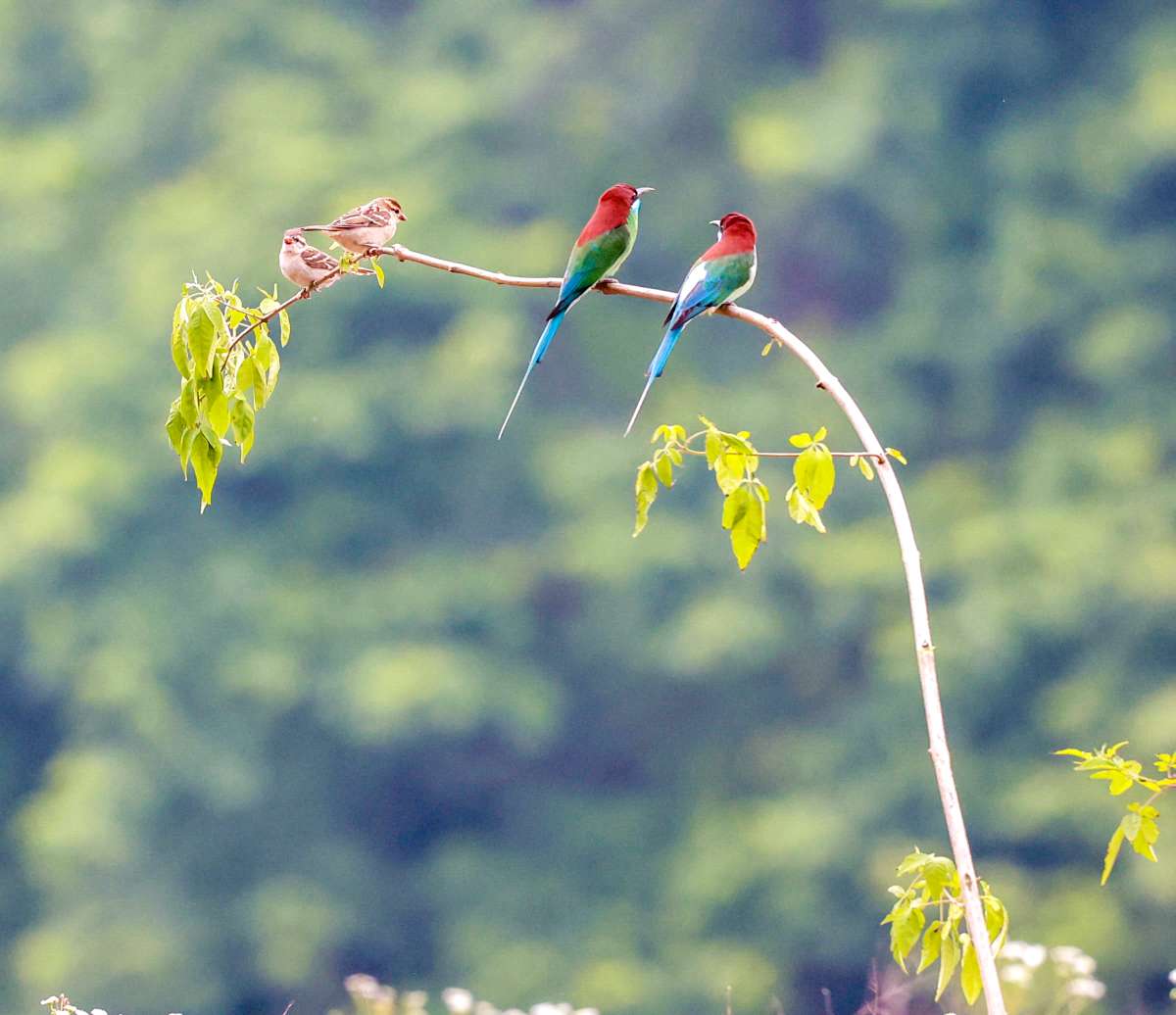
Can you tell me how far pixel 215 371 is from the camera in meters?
2.55

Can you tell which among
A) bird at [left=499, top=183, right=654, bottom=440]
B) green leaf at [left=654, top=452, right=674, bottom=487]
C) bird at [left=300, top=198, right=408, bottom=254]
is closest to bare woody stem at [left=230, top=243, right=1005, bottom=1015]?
green leaf at [left=654, top=452, right=674, bottom=487]

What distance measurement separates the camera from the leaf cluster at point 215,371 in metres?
2.49

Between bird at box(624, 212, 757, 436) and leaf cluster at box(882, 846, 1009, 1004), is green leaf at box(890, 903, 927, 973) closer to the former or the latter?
leaf cluster at box(882, 846, 1009, 1004)

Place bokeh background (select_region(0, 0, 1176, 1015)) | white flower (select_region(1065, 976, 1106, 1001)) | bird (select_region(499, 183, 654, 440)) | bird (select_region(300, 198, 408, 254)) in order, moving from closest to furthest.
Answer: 1. bird (select_region(499, 183, 654, 440))
2. white flower (select_region(1065, 976, 1106, 1001))
3. bird (select_region(300, 198, 408, 254))
4. bokeh background (select_region(0, 0, 1176, 1015))

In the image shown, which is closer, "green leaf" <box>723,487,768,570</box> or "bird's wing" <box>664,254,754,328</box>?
"green leaf" <box>723,487,768,570</box>

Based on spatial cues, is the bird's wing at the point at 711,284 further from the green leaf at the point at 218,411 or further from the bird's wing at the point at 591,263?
the green leaf at the point at 218,411

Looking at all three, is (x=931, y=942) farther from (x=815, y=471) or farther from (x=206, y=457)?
(x=206, y=457)

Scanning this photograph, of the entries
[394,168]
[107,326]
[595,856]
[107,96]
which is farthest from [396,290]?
[595,856]

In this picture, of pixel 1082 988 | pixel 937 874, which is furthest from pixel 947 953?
pixel 1082 988

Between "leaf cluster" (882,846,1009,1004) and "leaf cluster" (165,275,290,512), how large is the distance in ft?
3.16

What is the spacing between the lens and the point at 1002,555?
1269 cm

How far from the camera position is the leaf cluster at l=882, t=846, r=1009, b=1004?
2.17 m

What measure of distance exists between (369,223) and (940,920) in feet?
7.62

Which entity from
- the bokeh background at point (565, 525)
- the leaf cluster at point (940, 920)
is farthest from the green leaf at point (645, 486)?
the bokeh background at point (565, 525)
